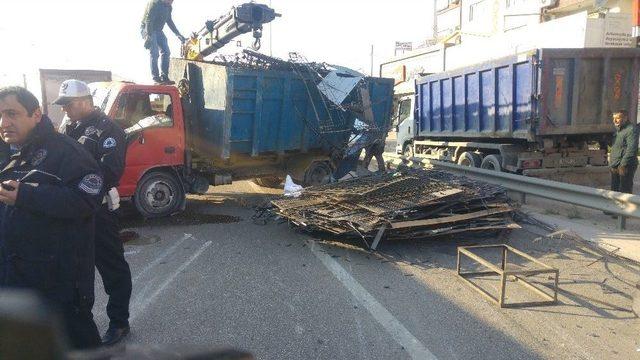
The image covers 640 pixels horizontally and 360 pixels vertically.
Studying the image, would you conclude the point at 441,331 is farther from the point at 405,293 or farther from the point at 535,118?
the point at 535,118

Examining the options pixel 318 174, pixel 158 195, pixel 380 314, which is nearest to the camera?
pixel 380 314

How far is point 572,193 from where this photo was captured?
7414 millimetres

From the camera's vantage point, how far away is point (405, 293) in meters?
4.54

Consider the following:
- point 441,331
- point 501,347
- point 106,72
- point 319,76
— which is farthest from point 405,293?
point 106,72

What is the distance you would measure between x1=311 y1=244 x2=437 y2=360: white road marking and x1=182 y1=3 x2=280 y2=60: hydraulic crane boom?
5.16 metres

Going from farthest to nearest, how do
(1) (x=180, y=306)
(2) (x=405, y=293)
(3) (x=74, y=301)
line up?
(2) (x=405, y=293), (1) (x=180, y=306), (3) (x=74, y=301)

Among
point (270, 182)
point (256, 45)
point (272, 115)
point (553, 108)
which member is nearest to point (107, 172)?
point (272, 115)

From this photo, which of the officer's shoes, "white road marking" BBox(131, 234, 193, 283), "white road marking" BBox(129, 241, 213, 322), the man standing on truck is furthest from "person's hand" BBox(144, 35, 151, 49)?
the officer's shoes

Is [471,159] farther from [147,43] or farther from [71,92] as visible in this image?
[71,92]

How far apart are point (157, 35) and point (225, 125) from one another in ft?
8.26

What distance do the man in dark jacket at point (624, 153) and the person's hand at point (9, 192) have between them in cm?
865

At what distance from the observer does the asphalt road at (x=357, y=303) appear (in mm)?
3490

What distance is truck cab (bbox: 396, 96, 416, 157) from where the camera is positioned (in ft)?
49.5

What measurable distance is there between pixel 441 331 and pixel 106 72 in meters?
13.4
